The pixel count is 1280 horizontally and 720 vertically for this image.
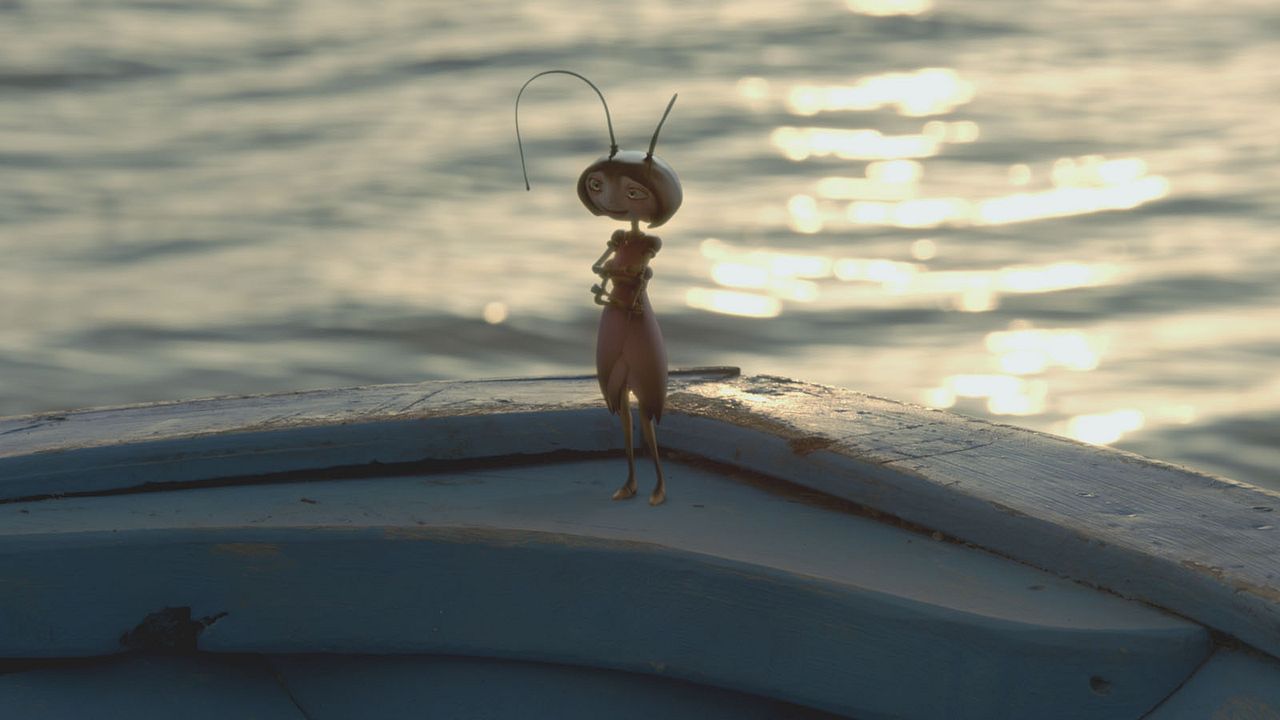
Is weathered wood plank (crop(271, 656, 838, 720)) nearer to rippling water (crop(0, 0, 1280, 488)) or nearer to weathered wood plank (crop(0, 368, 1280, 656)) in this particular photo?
weathered wood plank (crop(0, 368, 1280, 656))

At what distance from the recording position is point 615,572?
5.60ft

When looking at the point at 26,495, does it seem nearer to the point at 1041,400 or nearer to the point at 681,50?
the point at 1041,400

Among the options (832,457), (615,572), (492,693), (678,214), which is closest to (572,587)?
(615,572)

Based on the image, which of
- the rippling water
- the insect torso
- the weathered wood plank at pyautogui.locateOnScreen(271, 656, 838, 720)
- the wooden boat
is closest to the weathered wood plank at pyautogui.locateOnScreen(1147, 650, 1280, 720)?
the wooden boat

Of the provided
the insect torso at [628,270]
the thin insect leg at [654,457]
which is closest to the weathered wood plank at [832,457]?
the thin insect leg at [654,457]

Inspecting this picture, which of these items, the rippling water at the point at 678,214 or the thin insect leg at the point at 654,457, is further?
the rippling water at the point at 678,214

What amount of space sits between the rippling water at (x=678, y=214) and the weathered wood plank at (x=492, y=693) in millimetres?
3950

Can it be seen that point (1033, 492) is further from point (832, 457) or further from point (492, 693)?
point (492, 693)

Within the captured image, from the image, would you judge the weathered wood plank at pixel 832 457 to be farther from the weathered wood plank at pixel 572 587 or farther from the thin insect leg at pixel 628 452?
the thin insect leg at pixel 628 452

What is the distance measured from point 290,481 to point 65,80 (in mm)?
10323

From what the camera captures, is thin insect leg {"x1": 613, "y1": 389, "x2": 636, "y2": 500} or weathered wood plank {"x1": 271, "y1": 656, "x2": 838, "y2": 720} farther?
thin insect leg {"x1": 613, "y1": 389, "x2": 636, "y2": 500}

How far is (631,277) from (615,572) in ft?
1.17

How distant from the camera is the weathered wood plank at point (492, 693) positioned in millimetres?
1779

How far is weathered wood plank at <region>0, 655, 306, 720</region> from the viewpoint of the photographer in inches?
70.9
